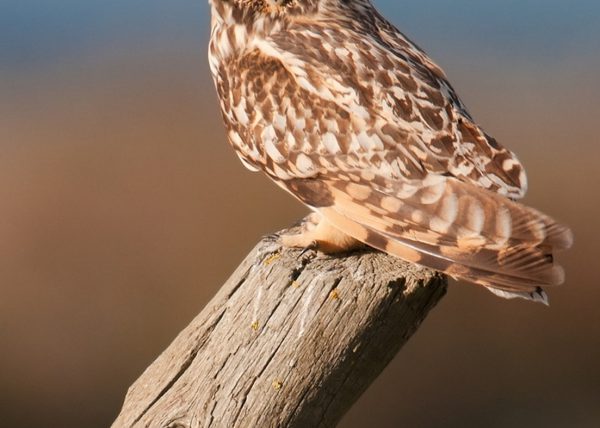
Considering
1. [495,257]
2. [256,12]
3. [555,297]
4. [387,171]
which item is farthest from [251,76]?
[555,297]

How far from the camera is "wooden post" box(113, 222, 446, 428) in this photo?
299 cm

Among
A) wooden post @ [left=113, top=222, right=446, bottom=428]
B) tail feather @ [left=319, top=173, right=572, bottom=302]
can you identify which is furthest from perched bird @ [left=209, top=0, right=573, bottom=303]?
wooden post @ [left=113, top=222, right=446, bottom=428]

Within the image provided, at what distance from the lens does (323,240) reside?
341 centimetres

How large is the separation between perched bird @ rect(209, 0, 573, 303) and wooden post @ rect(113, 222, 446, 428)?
0.55 feet

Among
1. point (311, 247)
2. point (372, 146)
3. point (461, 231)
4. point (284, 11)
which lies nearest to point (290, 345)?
point (311, 247)

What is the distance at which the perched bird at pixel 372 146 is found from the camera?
312 centimetres

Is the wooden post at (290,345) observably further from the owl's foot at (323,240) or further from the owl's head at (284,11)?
the owl's head at (284,11)

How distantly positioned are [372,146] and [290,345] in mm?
790

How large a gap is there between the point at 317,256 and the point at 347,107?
0.54m

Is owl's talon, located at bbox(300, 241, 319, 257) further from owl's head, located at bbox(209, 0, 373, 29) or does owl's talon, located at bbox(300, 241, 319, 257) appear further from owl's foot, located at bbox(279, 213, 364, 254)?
owl's head, located at bbox(209, 0, 373, 29)

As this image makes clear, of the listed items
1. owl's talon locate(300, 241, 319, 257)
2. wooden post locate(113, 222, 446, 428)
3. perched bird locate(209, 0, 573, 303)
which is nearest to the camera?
wooden post locate(113, 222, 446, 428)

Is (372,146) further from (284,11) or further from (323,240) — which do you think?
(284,11)

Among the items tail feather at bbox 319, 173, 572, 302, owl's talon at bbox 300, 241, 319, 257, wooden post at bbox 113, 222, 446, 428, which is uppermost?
tail feather at bbox 319, 173, 572, 302

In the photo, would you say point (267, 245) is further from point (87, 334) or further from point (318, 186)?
point (87, 334)
